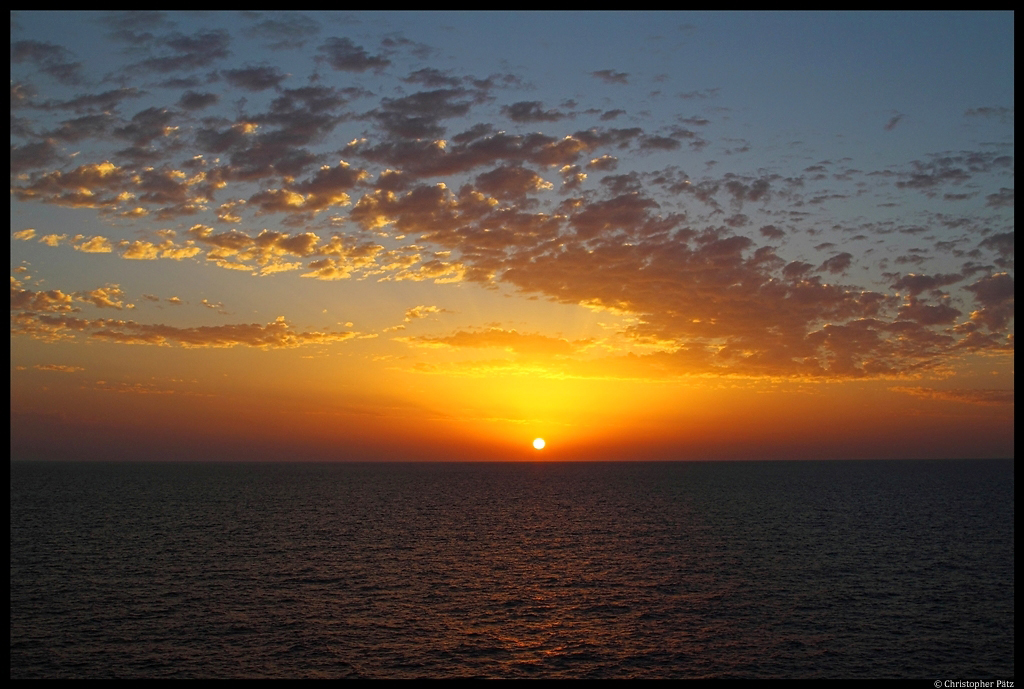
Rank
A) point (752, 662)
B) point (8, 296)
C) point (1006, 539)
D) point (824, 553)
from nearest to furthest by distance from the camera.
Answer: point (8, 296) → point (752, 662) → point (824, 553) → point (1006, 539)

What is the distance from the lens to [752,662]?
135ft

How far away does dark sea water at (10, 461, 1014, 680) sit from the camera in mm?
41312

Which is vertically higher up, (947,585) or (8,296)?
(8,296)

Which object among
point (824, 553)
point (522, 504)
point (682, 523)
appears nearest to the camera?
point (824, 553)

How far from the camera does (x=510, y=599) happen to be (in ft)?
181

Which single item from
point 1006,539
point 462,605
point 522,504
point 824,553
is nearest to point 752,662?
point 462,605

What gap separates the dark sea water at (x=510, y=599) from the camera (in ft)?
136

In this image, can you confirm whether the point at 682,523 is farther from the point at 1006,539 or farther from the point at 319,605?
the point at 319,605

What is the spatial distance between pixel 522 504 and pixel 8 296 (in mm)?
133234

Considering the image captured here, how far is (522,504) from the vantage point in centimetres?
14562

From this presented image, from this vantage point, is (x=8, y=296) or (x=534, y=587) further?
(x=534, y=587)

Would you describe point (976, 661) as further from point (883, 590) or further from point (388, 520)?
point (388, 520)

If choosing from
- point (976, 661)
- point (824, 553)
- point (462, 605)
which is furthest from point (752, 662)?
point (824, 553)

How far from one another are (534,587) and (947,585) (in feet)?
112
